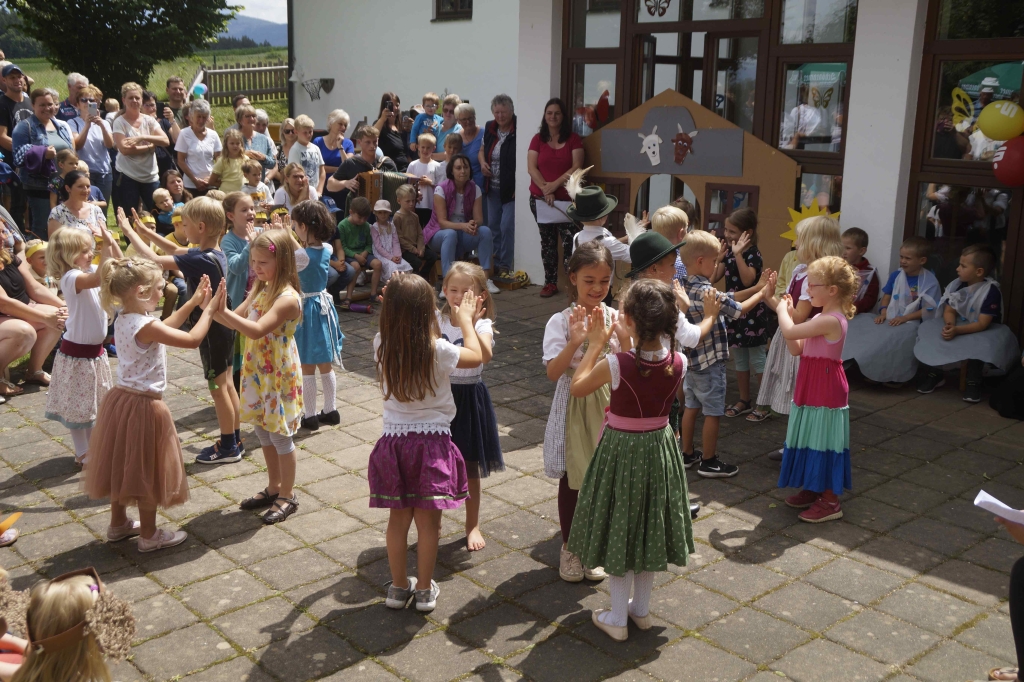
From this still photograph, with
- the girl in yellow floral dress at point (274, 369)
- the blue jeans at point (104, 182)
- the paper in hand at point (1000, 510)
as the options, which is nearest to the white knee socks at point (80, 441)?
the girl in yellow floral dress at point (274, 369)

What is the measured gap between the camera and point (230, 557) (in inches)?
191

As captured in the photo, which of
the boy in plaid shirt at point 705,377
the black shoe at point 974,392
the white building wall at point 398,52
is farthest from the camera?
the white building wall at point 398,52

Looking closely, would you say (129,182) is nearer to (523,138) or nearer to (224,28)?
(523,138)

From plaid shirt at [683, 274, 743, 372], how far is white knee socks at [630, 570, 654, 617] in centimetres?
190

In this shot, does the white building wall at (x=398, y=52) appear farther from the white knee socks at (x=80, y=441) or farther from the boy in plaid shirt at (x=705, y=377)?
the white knee socks at (x=80, y=441)

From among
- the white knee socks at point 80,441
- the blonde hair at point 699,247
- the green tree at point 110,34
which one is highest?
the green tree at point 110,34

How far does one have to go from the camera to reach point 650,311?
3.82m

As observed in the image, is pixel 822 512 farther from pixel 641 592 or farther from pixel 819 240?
pixel 819 240

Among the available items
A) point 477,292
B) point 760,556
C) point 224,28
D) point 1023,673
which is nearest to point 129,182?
point 477,292

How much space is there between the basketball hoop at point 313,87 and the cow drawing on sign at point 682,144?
11.9 meters

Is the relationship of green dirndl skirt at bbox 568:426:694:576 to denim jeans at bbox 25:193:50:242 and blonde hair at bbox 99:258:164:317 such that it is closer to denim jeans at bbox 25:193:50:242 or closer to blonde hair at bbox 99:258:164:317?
blonde hair at bbox 99:258:164:317

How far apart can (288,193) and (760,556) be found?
6055mm

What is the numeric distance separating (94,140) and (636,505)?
964 cm

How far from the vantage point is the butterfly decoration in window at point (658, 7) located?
A: 31.4 ft
